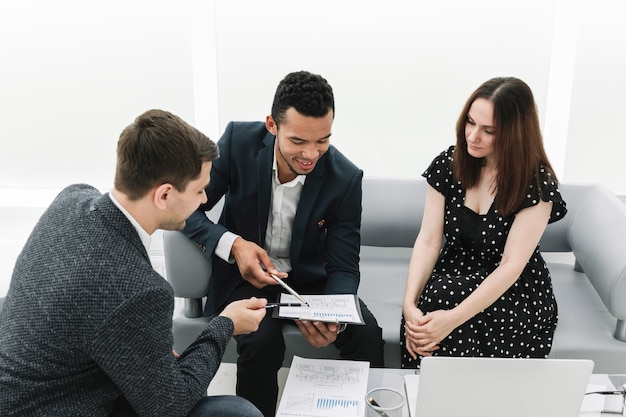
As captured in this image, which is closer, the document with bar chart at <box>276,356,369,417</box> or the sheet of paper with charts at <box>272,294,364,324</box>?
the document with bar chart at <box>276,356,369,417</box>

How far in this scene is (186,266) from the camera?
214 cm

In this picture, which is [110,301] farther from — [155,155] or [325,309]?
[325,309]

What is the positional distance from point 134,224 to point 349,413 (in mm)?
679

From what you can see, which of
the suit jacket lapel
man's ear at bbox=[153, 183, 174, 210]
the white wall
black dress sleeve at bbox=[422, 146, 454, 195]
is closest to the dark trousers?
the suit jacket lapel

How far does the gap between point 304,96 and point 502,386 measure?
101 cm

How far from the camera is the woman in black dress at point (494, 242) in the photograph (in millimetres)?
1964

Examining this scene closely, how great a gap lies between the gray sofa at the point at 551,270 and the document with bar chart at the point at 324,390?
1.41 ft

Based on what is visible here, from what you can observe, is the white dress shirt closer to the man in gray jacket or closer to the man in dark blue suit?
the man in dark blue suit

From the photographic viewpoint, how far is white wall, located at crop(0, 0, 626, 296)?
2834 millimetres

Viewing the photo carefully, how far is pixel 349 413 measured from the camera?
149 centimetres

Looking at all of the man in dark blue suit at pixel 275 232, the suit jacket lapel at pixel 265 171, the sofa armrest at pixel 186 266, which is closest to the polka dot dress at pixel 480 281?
the man in dark blue suit at pixel 275 232

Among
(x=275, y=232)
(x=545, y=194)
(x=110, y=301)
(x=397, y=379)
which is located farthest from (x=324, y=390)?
(x=545, y=194)

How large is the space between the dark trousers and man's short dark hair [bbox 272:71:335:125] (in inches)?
27.3

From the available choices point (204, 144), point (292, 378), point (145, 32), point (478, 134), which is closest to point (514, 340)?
point (478, 134)
